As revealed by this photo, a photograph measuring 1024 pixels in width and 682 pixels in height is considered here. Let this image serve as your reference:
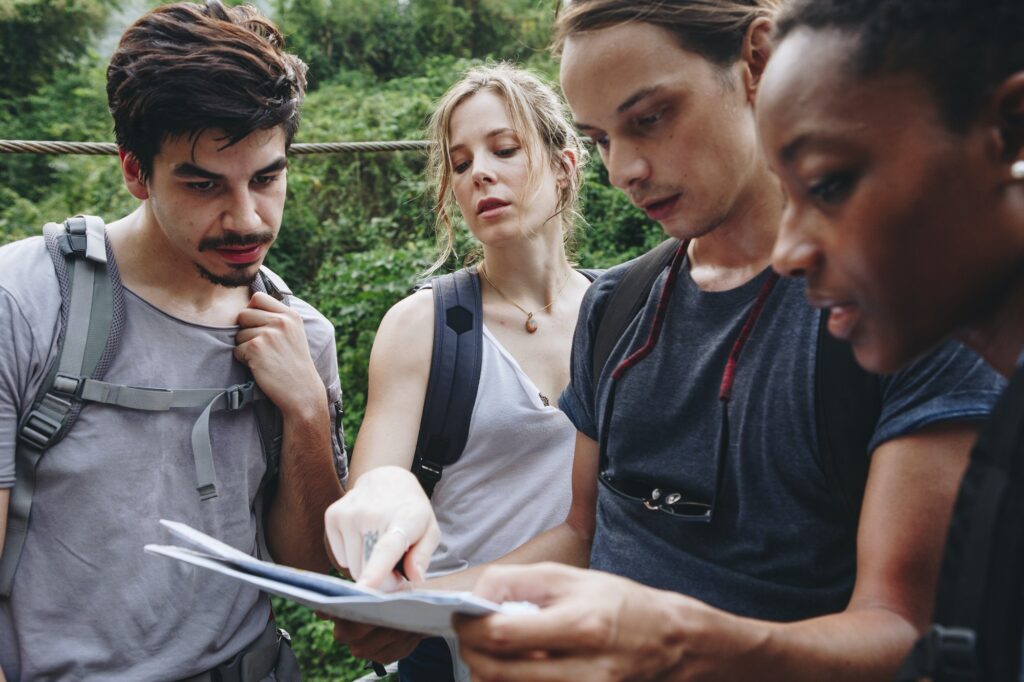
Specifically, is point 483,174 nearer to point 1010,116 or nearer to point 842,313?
point 842,313

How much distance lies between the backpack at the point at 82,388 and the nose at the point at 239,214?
0.97 feet

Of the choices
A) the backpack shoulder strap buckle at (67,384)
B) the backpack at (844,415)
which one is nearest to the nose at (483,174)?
the backpack shoulder strap buckle at (67,384)

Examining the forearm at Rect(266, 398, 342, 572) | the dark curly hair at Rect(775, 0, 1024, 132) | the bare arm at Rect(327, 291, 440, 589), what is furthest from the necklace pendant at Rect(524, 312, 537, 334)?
the dark curly hair at Rect(775, 0, 1024, 132)

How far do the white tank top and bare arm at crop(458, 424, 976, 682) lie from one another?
48.6 inches

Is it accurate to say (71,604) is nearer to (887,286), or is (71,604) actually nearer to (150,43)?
(150,43)

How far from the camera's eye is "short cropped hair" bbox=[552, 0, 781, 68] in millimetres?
1609

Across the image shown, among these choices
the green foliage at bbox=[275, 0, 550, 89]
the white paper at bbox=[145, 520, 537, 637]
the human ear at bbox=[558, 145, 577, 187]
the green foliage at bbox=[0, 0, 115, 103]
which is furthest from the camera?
the green foliage at bbox=[275, 0, 550, 89]

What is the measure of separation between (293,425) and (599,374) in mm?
865

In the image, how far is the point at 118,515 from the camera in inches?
79.7

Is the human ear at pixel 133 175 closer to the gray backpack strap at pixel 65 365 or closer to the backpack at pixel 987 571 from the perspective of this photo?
the gray backpack strap at pixel 65 365

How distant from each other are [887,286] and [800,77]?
0.91ft

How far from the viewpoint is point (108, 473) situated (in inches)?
79.1

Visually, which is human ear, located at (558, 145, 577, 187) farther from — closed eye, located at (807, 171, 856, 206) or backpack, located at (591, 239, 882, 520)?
closed eye, located at (807, 171, 856, 206)

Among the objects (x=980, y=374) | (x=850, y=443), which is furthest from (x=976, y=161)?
(x=850, y=443)
